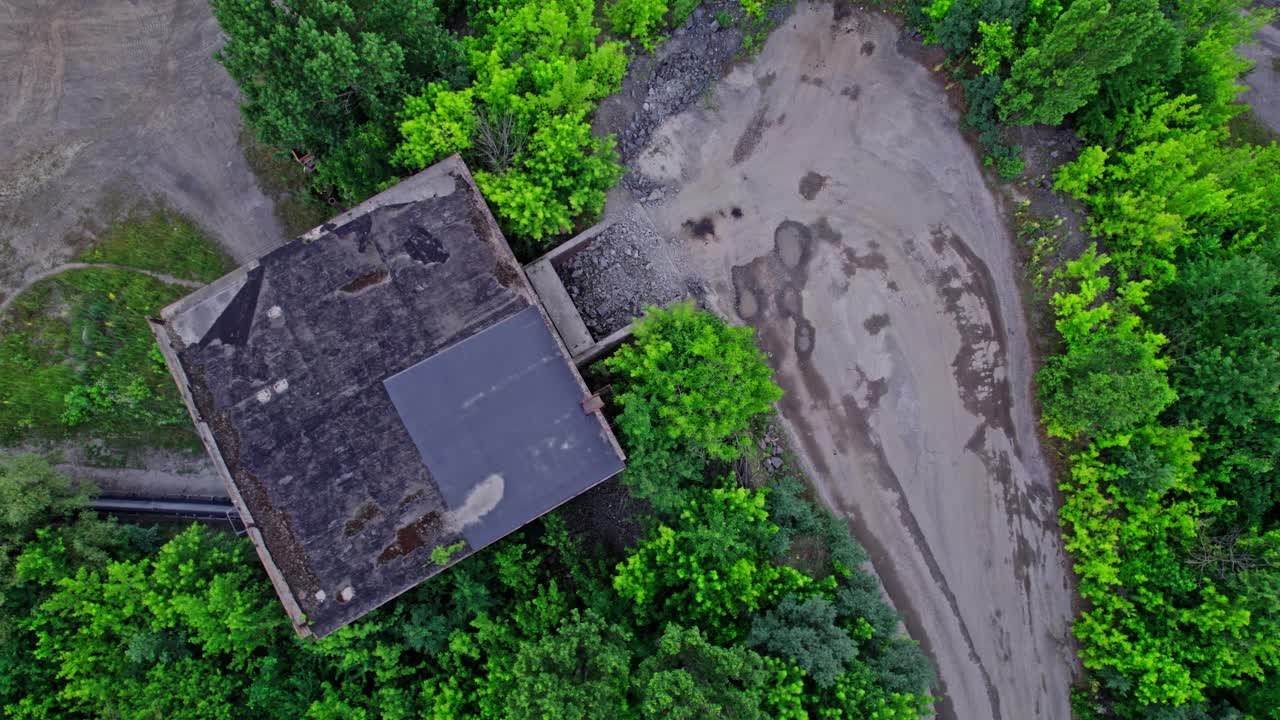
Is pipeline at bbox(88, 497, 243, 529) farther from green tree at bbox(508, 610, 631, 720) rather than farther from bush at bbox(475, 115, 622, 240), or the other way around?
bush at bbox(475, 115, 622, 240)

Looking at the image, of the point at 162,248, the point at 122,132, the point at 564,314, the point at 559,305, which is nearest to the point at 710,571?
the point at 564,314

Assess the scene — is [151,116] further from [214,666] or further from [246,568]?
[214,666]

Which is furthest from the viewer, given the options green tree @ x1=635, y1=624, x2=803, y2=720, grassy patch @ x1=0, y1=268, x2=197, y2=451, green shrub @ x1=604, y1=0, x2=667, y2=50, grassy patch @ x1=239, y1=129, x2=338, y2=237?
grassy patch @ x1=239, y1=129, x2=338, y2=237

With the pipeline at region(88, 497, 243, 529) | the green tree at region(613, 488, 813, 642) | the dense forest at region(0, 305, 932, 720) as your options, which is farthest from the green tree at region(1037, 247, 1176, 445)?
the pipeline at region(88, 497, 243, 529)

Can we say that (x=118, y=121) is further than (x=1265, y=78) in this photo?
No

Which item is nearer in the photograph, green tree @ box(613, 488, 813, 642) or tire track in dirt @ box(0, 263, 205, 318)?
green tree @ box(613, 488, 813, 642)

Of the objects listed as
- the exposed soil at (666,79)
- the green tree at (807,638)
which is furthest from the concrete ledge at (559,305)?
the green tree at (807,638)

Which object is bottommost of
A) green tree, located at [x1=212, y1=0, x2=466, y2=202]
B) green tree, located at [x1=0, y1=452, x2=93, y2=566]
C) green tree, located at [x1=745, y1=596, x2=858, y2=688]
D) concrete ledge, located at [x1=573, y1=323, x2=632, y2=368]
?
green tree, located at [x1=745, y1=596, x2=858, y2=688]

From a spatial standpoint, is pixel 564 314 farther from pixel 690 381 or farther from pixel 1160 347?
pixel 1160 347
